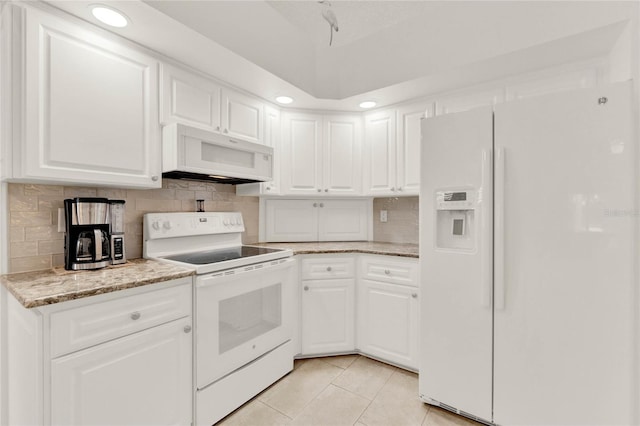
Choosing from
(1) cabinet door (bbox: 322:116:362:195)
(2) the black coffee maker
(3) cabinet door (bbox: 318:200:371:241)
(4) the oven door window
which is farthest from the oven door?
(1) cabinet door (bbox: 322:116:362:195)

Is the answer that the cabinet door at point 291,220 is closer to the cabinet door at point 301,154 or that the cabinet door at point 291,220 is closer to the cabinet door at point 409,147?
the cabinet door at point 301,154

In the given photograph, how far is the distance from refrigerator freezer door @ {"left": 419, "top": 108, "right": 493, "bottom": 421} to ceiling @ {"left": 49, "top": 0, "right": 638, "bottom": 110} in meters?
0.67

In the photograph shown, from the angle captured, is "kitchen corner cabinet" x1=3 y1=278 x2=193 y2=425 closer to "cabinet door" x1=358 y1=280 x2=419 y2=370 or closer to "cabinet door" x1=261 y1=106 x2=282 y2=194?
"cabinet door" x1=261 y1=106 x2=282 y2=194

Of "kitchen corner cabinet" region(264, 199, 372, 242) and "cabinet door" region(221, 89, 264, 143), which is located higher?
"cabinet door" region(221, 89, 264, 143)

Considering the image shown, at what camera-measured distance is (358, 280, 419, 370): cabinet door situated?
7.11ft

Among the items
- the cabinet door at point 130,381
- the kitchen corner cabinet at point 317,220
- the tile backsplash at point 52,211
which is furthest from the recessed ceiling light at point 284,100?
the cabinet door at point 130,381

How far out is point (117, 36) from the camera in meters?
1.62

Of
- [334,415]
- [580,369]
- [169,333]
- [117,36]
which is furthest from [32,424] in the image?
[580,369]

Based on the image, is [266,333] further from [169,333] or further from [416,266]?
[416,266]

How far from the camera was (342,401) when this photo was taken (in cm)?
188

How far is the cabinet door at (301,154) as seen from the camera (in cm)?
268

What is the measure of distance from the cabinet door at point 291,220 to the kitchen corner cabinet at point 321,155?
0.25 metres

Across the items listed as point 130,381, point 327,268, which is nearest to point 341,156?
point 327,268

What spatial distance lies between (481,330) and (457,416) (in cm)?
61
